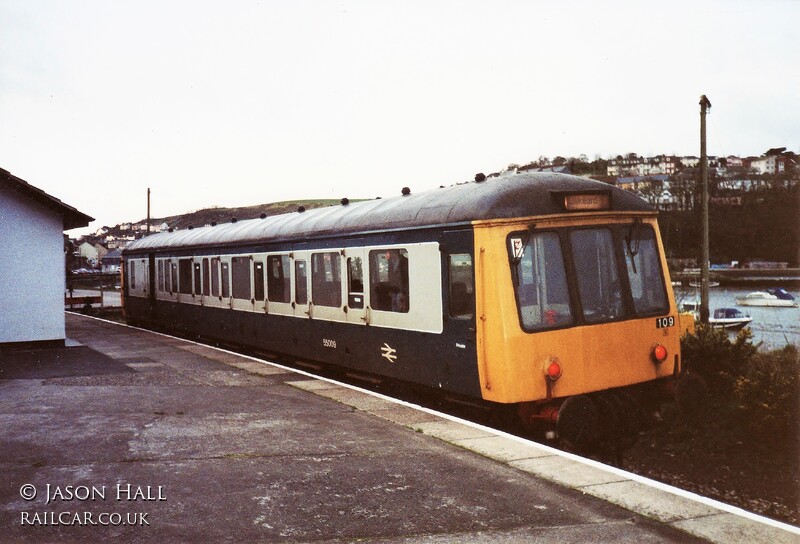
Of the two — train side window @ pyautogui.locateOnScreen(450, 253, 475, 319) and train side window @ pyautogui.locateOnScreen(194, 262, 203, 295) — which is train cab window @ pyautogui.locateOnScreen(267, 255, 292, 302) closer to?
train side window @ pyautogui.locateOnScreen(194, 262, 203, 295)

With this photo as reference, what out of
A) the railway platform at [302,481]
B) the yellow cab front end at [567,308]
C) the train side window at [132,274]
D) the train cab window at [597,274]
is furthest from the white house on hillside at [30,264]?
the train cab window at [597,274]

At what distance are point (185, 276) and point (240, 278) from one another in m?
4.51

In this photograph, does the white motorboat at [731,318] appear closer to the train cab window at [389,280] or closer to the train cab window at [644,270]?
the train cab window at [644,270]

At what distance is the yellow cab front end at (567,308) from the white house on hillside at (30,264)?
11.9 metres

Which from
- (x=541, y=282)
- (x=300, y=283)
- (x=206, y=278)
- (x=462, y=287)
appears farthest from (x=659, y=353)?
(x=206, y=278)

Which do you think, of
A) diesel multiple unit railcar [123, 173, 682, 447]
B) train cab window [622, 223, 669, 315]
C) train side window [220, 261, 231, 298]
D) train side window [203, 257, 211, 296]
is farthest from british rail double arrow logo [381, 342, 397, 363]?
train side window [203, 257, 211, 296]

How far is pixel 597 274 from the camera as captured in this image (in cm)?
853

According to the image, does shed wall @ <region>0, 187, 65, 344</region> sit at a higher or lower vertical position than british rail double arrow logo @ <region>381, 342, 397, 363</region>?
higher

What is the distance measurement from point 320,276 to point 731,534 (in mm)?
8390

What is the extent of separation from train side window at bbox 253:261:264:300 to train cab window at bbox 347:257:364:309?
3988 millimetres

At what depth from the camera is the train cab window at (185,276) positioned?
19.5 m

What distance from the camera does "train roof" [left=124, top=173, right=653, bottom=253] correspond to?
27.3 ft

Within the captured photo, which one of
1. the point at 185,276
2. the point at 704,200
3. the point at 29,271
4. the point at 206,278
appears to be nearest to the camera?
the point at 29,271

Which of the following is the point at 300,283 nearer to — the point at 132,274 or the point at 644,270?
the point at 644,270
